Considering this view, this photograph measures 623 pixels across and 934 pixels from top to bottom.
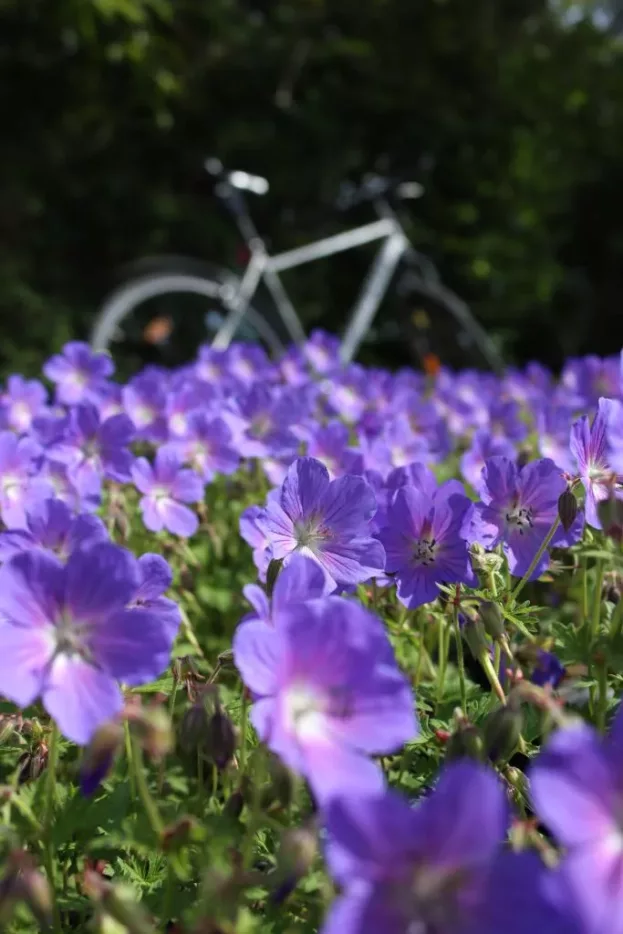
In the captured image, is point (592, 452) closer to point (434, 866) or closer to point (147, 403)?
point (434, 866)

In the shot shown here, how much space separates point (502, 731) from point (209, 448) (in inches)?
46.8

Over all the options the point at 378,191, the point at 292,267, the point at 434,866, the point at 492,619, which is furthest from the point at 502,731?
the point at 292,267

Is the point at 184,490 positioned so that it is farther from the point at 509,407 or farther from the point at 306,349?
the point at 306,349

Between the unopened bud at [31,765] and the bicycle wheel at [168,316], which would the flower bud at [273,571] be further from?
the bicycle wheel at [168,316]

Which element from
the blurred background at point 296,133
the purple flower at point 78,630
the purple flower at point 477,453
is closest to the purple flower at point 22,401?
the purple flower at point 477,453

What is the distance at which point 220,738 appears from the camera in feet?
2.60

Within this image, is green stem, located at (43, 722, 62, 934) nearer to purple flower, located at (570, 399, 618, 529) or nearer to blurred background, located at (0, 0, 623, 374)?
purple flower, located at (570, 399, 618, 529)

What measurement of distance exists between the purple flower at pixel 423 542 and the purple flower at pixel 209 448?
78cm

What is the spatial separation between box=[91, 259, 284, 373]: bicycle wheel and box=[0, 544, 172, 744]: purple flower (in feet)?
9.86

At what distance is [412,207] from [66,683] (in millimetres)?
5794

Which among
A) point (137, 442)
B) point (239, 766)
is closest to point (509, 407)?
A: point (137, 442)

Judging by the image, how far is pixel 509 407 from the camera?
273 cm

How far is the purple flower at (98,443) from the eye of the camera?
1716mm

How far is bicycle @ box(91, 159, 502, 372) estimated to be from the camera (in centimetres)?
411
